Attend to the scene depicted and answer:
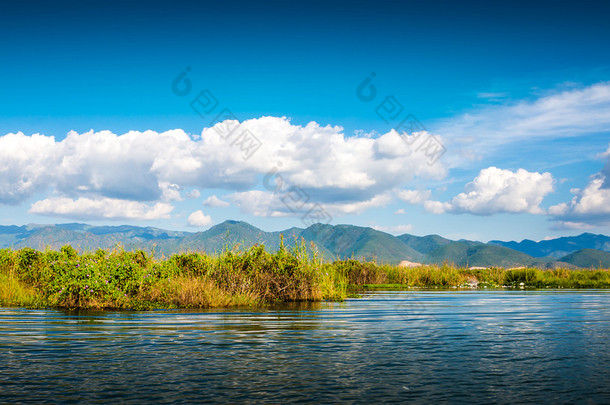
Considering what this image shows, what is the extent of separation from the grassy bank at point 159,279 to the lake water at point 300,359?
3.56 meters

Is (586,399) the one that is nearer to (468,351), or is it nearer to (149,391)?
(468,351)

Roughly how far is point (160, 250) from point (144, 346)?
60.4 feet

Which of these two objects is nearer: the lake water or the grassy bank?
the lake water

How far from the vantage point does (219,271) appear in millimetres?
30422

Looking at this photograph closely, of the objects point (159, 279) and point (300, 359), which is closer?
point (300, 359)

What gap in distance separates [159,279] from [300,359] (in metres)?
17.9

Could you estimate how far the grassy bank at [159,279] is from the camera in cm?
2669

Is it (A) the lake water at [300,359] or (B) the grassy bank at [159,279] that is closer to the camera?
(A) the lake water at [300,359]

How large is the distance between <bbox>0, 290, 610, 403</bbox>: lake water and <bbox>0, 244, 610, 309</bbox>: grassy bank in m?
3.56

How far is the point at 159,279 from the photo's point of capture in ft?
97.1

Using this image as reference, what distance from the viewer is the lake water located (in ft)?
32.8

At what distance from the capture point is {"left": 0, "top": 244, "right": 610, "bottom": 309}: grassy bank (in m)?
26.7

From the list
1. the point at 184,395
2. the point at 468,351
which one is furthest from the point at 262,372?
the point at 468,351

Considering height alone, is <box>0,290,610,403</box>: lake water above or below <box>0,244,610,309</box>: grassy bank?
below
